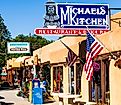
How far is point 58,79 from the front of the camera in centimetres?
2717

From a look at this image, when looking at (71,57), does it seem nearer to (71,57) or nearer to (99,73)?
(71,57)

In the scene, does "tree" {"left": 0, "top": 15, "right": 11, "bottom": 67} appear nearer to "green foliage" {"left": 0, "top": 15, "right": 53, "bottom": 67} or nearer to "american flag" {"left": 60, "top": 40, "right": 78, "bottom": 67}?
"green foliage" {"left": 0, "top": 15, "right": 53, "bottom": 67}

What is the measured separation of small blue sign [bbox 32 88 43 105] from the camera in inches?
942

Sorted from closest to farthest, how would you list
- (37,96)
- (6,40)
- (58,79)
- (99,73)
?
(99,73), (37,96), (58,79), (6,40)

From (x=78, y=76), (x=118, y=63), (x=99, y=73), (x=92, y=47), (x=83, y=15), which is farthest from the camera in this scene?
(x=78, y=76)

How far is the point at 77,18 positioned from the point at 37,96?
24.6 ft

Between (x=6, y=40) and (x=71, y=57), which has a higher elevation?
(x=6, y=40)

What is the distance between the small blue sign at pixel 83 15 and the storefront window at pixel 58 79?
8594mm

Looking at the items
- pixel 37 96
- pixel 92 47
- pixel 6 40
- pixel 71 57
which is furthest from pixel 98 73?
pixel 6 40

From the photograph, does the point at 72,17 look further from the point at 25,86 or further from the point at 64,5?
the point at 25,86

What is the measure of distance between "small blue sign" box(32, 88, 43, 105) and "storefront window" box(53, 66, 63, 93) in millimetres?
2133

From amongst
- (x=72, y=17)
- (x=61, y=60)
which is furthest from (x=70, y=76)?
(x=72, y=17)

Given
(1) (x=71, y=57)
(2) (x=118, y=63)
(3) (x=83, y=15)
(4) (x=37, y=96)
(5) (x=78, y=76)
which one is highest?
(3) (x=83, y=15)

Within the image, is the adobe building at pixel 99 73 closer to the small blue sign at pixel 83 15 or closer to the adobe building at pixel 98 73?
the adobe building at pixel 98 73
